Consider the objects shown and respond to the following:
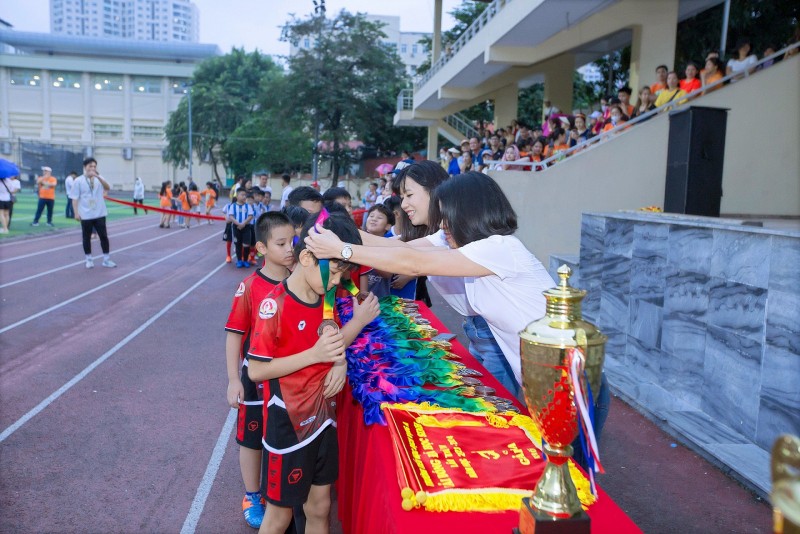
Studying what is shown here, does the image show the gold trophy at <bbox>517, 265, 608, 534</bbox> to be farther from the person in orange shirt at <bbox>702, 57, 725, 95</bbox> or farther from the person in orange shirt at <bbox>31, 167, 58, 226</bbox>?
the person in orange shirt at <bbox>31, 167, 58, 226</bbox>

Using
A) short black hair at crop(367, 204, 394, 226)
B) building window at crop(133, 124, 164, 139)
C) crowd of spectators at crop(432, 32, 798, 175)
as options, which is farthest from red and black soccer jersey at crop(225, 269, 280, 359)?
building window at crop(133, 124, 164, 139)

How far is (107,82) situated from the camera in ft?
200

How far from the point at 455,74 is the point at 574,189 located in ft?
38.5

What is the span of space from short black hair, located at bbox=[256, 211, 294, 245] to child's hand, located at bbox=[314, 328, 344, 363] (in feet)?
4.09

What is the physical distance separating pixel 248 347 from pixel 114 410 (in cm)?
252

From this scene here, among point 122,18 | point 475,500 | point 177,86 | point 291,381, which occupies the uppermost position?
point 122,18

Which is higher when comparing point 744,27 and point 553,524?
point 744,27

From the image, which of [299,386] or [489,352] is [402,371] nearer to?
[299,386]

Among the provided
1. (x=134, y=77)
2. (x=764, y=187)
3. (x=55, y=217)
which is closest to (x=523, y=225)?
(x=764, y=187)

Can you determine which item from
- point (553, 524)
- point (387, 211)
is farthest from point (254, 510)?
point (387, 211)

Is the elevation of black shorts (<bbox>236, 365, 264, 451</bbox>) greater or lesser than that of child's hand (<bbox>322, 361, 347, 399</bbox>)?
lesser

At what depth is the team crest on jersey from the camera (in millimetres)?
2543

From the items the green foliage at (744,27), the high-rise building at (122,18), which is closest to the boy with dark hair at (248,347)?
the green foliage at (744,27)

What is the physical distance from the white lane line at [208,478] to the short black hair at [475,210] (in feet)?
7.43
